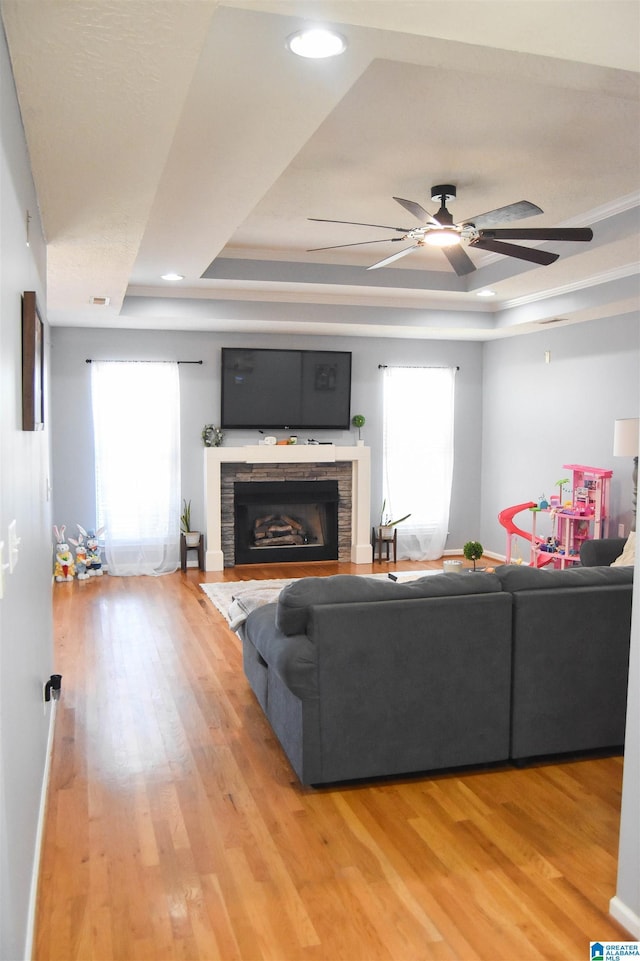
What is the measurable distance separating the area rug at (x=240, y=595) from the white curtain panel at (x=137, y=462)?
99 centimetres

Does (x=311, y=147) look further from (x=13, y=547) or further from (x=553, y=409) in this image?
(x=553, y=409)

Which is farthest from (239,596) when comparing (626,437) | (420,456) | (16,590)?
(420,456)

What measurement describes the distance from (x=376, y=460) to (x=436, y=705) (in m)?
5.54

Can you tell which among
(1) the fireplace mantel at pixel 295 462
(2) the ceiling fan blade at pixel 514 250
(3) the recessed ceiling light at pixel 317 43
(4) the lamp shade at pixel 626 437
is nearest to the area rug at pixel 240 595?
(1) the fireplace mantel at pixel 295 462

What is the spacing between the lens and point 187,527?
321 inches

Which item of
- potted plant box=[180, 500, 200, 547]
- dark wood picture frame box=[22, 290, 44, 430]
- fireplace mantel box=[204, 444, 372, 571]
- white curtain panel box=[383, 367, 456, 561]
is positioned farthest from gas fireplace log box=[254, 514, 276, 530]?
dark wood picture frame box=[22, 290, 44, 430]

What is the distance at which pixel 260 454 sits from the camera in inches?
320

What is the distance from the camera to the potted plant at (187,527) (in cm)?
809

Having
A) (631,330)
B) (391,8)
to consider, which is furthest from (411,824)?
(631,330)

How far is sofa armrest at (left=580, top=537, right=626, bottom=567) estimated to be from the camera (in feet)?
19.0

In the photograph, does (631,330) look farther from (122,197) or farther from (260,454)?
(122,197)

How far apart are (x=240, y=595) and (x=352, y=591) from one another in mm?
1333

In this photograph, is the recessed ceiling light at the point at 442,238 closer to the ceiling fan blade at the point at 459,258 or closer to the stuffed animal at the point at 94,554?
the ceiling fan blade at the point at 459,258
